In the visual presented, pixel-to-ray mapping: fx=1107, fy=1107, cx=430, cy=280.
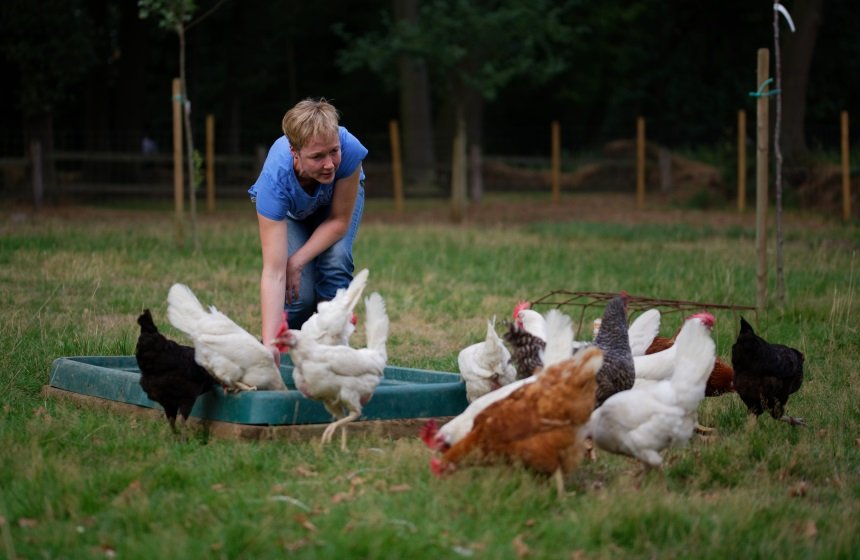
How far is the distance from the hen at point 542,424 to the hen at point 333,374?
2.61 ft

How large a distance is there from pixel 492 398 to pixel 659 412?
29.7 inches

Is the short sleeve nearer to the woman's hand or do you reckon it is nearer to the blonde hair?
the blonde hair

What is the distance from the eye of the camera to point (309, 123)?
5621 millimetres

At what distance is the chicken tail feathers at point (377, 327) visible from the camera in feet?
18.8

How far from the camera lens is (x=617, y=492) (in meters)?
4.72

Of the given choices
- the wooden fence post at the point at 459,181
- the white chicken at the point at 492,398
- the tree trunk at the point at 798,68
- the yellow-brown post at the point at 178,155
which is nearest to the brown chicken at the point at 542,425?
the white chicken at the point at 492,398

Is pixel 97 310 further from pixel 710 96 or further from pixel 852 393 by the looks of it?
pixel 710 96

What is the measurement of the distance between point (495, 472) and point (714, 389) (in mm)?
2587

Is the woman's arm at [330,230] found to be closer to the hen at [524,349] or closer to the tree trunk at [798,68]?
the hen at [524,349]

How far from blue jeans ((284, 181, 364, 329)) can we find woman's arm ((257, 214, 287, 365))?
0.45 metres

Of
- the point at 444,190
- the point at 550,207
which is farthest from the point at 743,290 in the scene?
the point at 444,190

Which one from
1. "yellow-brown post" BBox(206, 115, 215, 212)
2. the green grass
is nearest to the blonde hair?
the green grass

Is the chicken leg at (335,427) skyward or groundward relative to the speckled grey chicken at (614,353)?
groundward

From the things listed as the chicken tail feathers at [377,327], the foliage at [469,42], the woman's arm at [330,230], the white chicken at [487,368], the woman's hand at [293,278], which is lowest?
the white chicken at [487,368]
